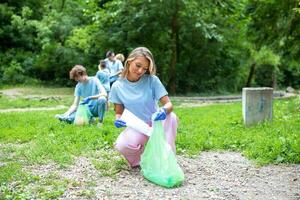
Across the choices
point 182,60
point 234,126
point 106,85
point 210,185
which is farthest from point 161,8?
point 210,185

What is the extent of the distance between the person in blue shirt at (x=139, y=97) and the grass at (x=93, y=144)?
44cm

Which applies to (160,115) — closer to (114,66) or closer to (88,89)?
(88,89)

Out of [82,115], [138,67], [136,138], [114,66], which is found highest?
[138,67]

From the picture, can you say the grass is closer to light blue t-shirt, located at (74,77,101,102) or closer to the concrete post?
the concrete post

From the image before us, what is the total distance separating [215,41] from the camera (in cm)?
2047

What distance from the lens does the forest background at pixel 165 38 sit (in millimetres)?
16484

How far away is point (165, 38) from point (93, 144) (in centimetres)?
1292

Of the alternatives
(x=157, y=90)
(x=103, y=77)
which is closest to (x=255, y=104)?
(x=157, y=90)

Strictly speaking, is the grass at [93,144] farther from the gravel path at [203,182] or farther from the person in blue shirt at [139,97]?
the person in blue shirt at [139,97]

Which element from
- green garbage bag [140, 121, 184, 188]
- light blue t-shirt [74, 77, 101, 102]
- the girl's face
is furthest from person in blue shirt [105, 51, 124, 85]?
green garbage bag [140, 121, 184, 188]

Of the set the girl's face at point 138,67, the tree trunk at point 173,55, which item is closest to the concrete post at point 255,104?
the girl's face at point 138,67

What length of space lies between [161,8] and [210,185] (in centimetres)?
Answer: 1396

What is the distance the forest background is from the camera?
649 inches

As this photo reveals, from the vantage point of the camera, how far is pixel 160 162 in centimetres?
510
